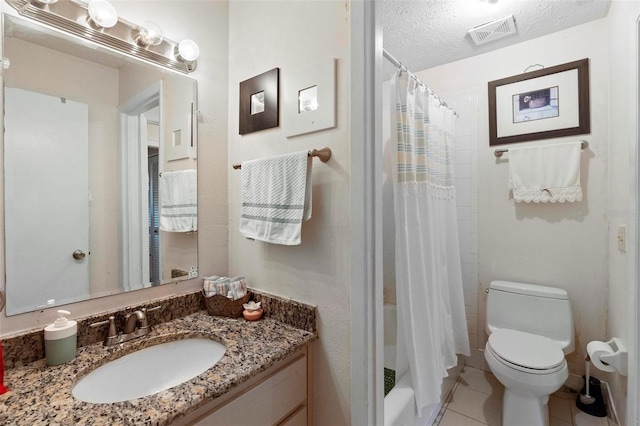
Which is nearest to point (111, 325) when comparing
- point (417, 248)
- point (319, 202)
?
point (319, 202)

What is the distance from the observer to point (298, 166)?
104 centimetres

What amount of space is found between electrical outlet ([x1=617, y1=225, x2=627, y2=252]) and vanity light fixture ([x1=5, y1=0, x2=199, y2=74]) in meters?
2.12

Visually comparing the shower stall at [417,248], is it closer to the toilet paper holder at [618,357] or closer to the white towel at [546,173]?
the white towel at [546,173]

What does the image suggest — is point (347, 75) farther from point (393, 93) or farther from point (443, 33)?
point (443, 33)

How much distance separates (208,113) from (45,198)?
0.68m

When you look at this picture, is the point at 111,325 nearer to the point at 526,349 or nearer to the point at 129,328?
the point at 129,328

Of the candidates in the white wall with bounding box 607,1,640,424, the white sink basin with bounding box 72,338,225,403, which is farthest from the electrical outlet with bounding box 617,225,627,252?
the white sink basin with bounding box 72,338,225,403

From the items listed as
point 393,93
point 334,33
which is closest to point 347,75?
point 334,33

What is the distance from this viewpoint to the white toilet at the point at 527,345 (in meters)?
1.45

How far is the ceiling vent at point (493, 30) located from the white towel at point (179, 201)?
1934mm

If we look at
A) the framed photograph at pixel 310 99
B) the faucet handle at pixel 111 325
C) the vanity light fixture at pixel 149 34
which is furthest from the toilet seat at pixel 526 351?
the vanity light fixture at pixel 149 34

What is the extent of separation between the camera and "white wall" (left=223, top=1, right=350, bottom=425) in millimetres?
Answer: 996

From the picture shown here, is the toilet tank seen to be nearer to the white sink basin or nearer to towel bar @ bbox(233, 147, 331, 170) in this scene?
towel bar @ bbox(233, 147, 331, 170)

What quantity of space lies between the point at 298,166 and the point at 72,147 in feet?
2.44
